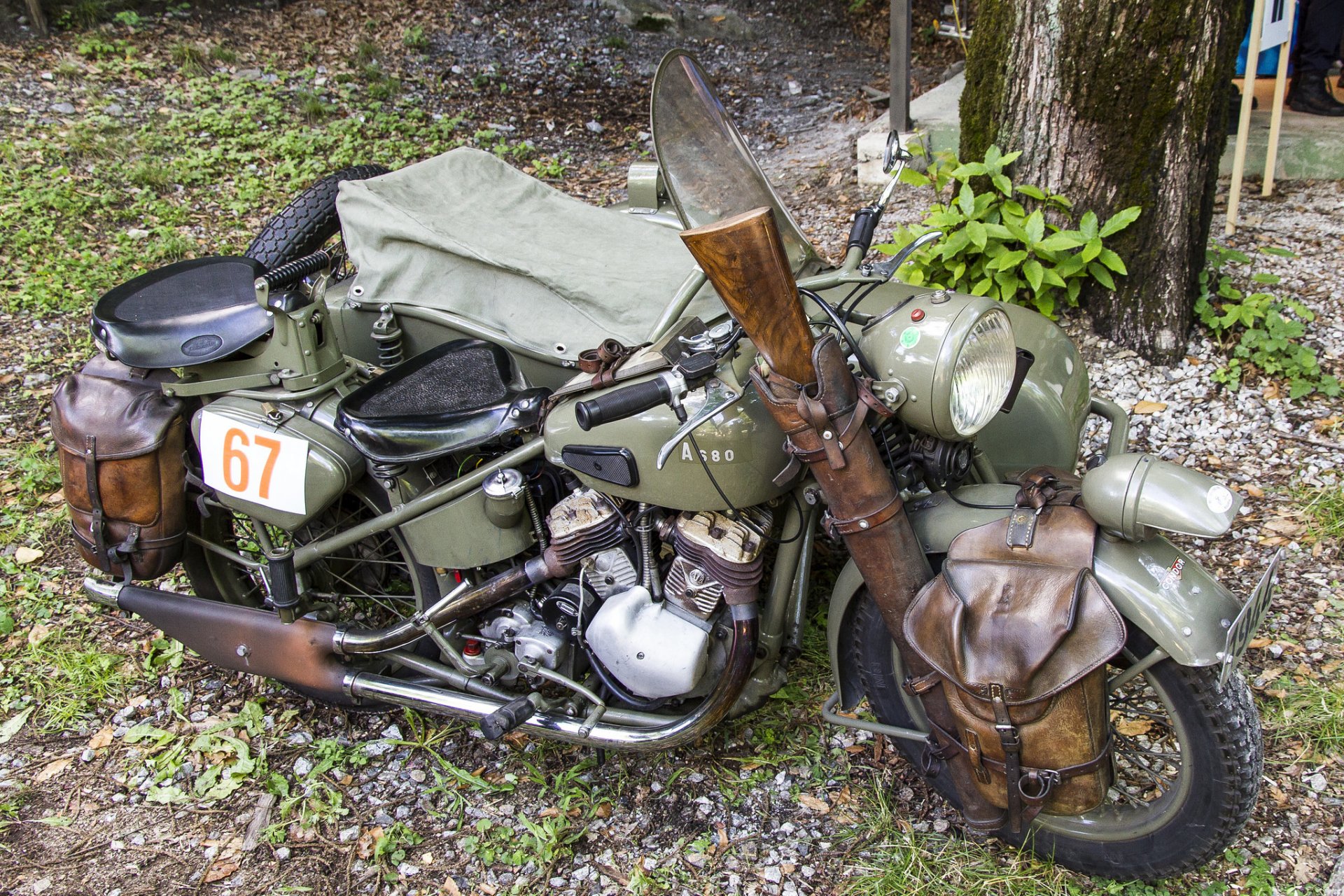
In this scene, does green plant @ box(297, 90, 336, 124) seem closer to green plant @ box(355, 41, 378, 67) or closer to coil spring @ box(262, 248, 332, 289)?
green plant @ box(355, 41, 378, 67)

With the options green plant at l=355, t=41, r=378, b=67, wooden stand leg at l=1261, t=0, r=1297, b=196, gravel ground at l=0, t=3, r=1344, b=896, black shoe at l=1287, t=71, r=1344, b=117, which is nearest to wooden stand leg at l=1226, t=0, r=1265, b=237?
wooden stand leg at l=1261, t=0, r=1297, b=196

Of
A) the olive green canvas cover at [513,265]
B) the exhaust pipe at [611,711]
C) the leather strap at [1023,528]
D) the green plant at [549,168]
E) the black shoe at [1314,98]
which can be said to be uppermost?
the olive green canvas cover at [513,265]

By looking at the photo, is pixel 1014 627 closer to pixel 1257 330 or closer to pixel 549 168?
pixel 1257 330

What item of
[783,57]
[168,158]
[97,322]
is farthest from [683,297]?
[783,57]

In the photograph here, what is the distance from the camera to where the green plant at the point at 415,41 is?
8203 mm

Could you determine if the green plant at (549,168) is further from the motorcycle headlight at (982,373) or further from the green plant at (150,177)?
the motorcycle headlight at (982,373)

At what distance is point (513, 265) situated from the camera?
2982 millimetres

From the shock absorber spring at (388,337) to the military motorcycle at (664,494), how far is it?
2 centimetres

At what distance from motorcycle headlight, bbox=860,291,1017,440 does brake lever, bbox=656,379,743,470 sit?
0.29 meters

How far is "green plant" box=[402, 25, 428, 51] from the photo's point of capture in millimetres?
8203

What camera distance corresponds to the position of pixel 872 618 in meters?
2.35

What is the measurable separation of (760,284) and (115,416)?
1.95 metres

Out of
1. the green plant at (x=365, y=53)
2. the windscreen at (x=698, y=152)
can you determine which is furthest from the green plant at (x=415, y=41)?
the windscreen at (x=698, y=152)

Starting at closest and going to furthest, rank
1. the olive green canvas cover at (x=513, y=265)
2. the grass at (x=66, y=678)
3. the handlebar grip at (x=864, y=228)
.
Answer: the handlebar grip at (x=864, y=228) → the olive green canvas cover at (x=513, y=265) → the grass at (x=66, y=678)
